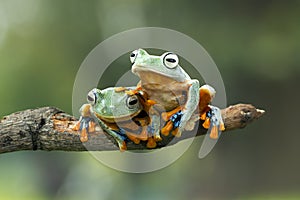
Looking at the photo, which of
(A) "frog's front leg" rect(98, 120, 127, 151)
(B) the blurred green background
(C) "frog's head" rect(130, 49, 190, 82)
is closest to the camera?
(C) "frog's head" rect(130, 49, 190, 82)

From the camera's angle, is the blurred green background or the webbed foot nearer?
the webbed foot

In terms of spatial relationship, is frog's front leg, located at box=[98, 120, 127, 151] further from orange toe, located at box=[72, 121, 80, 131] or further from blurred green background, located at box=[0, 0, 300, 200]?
blurred green background, located at box=[0, 0, 300, 200]

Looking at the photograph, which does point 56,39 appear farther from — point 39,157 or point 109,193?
point 109,193

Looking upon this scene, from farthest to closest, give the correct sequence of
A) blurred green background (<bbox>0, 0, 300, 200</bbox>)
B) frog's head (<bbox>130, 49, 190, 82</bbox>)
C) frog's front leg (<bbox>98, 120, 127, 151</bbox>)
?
blurred green background (<bbox>0, 0, 300, 200</bbox>)
frog's front leg (<bbox>98, 120, 127, 151</bbox>)
frog's head (<bbox>130, 49, 190, 82</bbox>)

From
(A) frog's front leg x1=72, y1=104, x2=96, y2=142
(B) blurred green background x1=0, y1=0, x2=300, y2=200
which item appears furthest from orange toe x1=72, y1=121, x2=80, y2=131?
(B) blurred green background x1=0, y1=0, x2=300, y2=200

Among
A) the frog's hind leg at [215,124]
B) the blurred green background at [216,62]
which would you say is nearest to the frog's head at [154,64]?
the frog's hind leg at [215,124]

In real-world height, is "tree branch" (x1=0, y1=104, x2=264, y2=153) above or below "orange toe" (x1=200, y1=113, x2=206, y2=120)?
below

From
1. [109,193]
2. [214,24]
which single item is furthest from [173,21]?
[109,193]

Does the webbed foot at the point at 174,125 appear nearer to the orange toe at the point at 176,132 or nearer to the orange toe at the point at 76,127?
the orange toe at the point at 176,132

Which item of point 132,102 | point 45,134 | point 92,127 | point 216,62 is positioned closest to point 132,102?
point 132,102

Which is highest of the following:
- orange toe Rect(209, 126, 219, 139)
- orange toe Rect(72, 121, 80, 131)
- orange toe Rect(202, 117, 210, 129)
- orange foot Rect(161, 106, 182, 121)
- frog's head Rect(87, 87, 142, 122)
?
frog's head Rect(87, 87, 142, 122)
